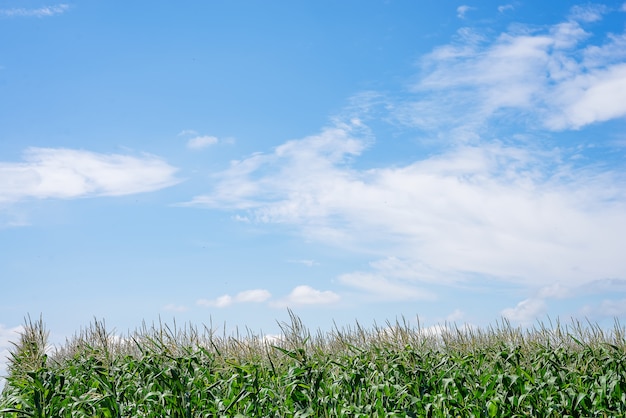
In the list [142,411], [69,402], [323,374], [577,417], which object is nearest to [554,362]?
[577,417]

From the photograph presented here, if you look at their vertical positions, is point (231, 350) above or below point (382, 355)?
above

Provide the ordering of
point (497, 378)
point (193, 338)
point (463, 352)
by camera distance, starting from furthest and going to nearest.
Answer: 1. point (463, 352)
2. point (193, 338)
3. point (497, 378)

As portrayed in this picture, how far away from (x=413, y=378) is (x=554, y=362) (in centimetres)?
241

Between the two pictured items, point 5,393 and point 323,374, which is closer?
point 323,374

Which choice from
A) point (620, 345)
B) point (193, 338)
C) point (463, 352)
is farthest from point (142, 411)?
point (620, 345)

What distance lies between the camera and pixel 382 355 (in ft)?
34.5

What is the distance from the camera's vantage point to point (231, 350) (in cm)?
1174

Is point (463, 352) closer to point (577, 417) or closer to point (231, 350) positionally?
point (577, 417)

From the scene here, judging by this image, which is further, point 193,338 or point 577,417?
point 193,338

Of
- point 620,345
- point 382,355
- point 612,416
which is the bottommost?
point 612,416

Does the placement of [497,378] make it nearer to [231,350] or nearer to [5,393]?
[231,350]

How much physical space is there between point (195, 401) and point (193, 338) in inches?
89.6

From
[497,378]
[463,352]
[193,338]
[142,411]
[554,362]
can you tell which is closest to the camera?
[142,411]

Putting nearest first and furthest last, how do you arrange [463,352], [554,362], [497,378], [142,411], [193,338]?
[142,411] → [497,378] → [554,362] → [193,338] → [463,352]
